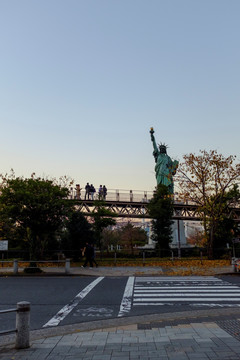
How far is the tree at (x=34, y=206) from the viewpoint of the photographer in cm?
1912

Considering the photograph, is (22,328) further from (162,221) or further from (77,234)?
(162,221)

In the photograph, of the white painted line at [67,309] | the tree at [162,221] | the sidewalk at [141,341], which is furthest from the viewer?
the tree at [162,221]

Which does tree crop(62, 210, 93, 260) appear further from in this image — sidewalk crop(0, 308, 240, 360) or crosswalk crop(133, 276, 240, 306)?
sidewalk crop(0, 308, 240, 360)

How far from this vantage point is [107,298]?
10805mm

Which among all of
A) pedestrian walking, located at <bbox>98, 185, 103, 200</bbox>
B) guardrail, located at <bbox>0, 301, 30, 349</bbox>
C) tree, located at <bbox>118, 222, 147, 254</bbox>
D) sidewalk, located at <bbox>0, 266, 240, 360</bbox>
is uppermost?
pedestrian walking, located at <bbox>98, 185, 103, 200</bbox>

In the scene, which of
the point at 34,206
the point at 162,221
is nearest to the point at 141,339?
the point at 34,206

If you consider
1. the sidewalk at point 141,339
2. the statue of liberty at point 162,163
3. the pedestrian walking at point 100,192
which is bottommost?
the sidewalk at point 141,339

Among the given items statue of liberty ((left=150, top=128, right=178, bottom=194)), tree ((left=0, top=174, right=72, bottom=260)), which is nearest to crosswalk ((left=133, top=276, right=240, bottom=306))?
tree ((left=0, top=174, right=72, bottom=260))

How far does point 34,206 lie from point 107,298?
10.0 meters

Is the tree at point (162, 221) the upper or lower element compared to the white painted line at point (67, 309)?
upper

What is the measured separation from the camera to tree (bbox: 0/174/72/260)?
19125 millimetres

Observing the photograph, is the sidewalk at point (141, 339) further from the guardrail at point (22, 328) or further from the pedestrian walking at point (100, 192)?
the pedestrian walking at point (100, 192)

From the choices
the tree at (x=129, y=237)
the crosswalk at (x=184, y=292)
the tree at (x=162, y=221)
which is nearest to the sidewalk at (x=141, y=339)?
the crosswalk at (x=184, y=292)

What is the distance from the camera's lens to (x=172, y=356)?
5.05m
